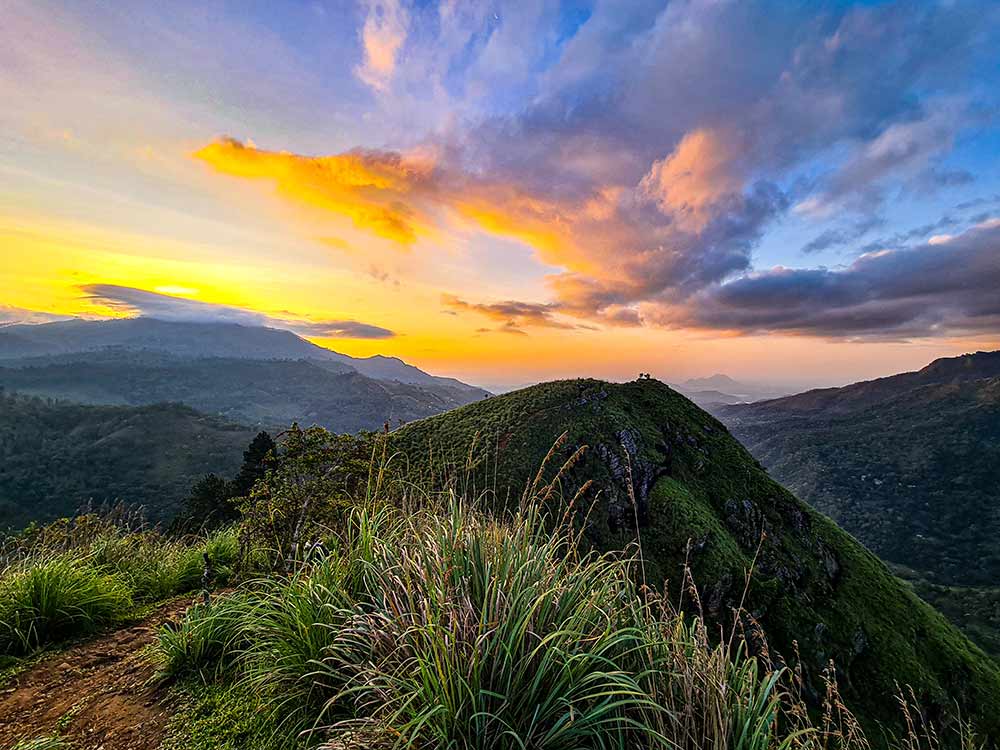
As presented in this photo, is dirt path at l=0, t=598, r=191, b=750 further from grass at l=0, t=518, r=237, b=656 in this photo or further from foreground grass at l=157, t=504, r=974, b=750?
grass at l=0, t=518, r=237, b=656

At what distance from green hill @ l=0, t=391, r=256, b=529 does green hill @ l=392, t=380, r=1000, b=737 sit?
211 ft

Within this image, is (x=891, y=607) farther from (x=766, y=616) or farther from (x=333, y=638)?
(x=333, y=638)

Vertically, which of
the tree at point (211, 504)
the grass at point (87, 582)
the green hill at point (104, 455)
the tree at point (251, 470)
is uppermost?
the grass at point (87, 582)

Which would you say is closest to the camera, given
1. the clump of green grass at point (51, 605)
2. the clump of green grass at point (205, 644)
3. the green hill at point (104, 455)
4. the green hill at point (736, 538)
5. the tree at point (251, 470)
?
the clump of green grass at point (205, 644)

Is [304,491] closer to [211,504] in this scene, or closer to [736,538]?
[211,504]

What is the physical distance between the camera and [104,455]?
117312mm

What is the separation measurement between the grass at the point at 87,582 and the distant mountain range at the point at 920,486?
8343cm

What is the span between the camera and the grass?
4.30m

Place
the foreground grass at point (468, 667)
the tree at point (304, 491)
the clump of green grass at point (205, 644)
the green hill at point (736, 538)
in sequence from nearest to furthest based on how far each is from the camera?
the foreground grass at point (468, 667)
the clump of green grass at point (205, 644)
the tree at point (304, 491)
the green hill at point (736, 538)

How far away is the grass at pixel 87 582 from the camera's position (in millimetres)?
4297

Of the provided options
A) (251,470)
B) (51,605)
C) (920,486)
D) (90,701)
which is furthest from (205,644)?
(920,486)

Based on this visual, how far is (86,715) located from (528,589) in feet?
11.4

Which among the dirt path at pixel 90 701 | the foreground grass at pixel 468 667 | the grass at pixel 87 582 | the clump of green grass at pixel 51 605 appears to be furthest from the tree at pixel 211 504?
the foreground grass at pixel 468 667

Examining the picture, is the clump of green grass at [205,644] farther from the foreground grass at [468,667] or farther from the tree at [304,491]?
the tree at [304,491]
